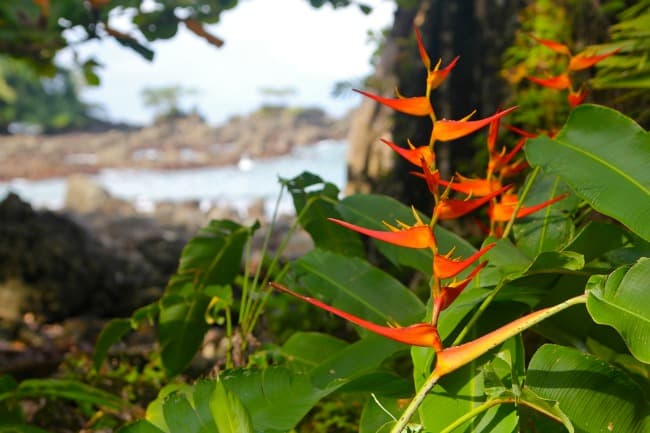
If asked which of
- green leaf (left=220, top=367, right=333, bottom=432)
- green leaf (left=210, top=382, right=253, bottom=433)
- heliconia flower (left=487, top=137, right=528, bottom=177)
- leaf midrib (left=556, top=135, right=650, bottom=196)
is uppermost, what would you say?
leaf midrib (left=556, top=135, right=650, bottom=196)

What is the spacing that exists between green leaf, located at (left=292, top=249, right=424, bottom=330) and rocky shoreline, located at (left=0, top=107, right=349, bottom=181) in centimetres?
1526

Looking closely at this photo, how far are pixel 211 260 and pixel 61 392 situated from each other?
15.2 inches

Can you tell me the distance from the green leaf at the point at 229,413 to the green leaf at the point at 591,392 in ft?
1.15

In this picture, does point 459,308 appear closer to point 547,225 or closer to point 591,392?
point 591,392

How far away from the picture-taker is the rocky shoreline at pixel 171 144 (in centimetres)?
1714

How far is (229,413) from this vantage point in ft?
2.77

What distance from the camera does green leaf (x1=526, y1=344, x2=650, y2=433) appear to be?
888 millimetres

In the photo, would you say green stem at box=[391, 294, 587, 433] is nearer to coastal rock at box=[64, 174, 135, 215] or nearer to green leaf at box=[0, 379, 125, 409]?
green leaf at box=[0, 379, 125, 409]

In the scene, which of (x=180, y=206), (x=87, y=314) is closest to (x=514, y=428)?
(x=87, y=314)

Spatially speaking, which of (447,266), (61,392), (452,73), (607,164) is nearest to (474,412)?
(447,266)

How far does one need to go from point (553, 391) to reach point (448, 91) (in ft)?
6.59

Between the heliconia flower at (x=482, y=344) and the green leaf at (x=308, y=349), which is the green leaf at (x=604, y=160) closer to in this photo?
the heliconia flower at (x=482, y=344)

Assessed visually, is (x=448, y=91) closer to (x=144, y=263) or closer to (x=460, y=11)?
(x=460, y=11)

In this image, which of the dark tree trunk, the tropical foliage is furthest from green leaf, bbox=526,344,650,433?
the dark tree trunk
